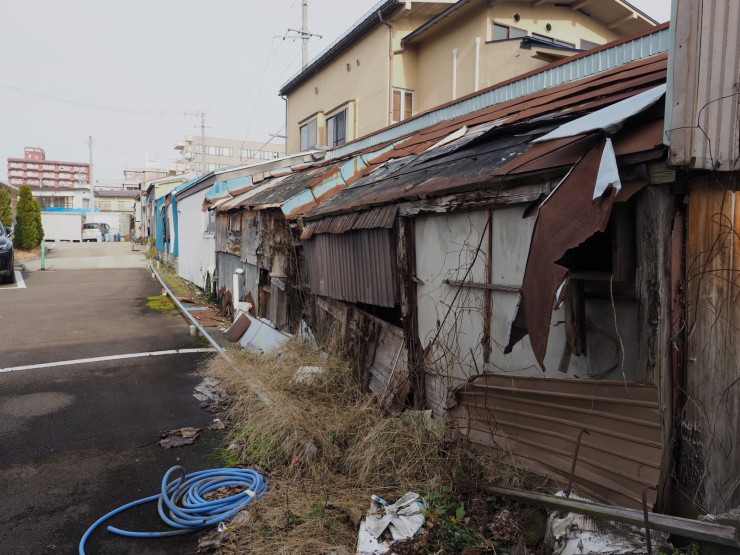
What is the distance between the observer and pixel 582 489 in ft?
11.1

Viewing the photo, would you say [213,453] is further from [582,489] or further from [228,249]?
[228,249]

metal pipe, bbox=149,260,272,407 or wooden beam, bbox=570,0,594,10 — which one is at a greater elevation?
wooden beam, bbox=570,0,594,10

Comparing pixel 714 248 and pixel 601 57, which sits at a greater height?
pixel 601 57

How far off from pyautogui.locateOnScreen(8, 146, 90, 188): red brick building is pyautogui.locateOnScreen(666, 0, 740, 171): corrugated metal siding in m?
142

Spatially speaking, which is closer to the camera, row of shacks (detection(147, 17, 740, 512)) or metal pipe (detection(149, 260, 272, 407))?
row of shacks (detection(147, 17, 740, 512))

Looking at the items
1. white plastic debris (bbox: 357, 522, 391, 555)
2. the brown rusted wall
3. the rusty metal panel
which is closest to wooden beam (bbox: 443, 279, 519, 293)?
the rusty metal panel

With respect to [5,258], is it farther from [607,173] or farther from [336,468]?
[607,173]

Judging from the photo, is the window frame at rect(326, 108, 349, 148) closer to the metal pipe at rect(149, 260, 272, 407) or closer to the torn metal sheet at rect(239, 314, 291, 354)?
the metal pipe at rect(149, 260, 272, 407)

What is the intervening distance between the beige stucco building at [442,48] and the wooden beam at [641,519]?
12.8 m

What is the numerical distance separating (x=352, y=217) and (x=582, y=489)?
13.2ft

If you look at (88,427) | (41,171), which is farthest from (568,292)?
(41,171)

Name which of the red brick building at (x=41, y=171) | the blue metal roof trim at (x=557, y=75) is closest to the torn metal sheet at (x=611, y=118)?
the blue metal roof trim at (x=557, y=75)

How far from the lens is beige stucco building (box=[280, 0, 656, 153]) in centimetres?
1405

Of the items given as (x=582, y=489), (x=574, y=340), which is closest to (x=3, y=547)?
(x=582, y=489)
